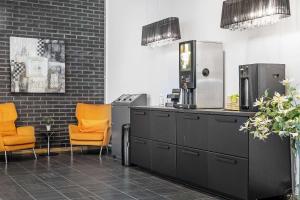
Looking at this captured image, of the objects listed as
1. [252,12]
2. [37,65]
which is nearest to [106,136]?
[37,65]

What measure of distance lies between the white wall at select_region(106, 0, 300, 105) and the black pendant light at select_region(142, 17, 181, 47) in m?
0.26

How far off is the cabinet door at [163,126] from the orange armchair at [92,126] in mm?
1822

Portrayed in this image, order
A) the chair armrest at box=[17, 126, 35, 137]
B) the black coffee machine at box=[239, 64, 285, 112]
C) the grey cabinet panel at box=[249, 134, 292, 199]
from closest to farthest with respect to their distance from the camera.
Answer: the grey cabinet panel at box=[249, 134, 292, 199], the black coffee machine at box=[239, 64, 285, 112], the chair armrest at box=[17, 126, 35, 137]

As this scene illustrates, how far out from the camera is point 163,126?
510cm

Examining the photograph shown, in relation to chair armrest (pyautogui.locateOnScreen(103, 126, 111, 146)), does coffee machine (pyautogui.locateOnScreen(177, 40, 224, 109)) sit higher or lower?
higher

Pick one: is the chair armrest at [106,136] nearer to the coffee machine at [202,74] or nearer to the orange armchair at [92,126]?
the orange armchair at [92,126]

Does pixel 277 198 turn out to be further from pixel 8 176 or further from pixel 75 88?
pixel 75 88

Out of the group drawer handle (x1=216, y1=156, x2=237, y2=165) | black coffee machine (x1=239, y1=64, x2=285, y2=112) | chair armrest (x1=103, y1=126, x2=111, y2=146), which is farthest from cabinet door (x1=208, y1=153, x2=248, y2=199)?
chair armrest (x1=103, y1=126, x2=111, y2=146)

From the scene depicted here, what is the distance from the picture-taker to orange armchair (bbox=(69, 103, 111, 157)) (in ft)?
22.7

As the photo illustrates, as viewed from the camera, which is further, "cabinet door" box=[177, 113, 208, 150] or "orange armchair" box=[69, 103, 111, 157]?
"orange armchair" box=[69, 103, 111, 157]

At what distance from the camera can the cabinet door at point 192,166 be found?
4.34 metres

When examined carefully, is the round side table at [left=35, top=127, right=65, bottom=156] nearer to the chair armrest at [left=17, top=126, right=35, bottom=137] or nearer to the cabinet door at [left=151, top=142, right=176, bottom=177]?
the chair armrest at [left=17, top=126, right=35, bottom=137]

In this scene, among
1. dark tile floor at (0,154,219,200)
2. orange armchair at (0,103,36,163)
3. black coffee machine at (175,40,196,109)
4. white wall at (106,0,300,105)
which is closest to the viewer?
white wall at (106,0,300,105)

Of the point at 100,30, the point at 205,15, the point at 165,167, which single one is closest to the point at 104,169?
the point at 165,167
